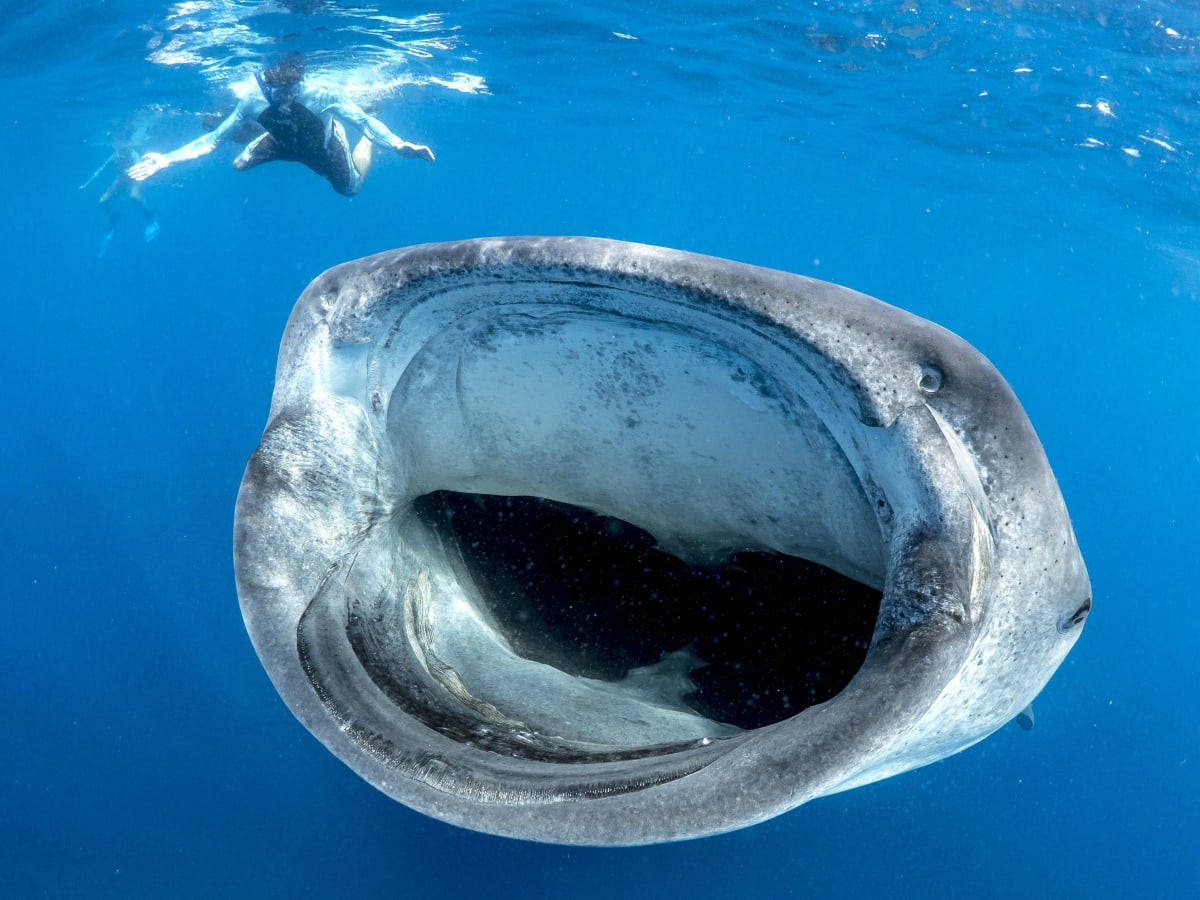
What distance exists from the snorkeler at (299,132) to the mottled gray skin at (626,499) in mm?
12371

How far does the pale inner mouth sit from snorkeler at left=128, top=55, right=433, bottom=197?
12.2m

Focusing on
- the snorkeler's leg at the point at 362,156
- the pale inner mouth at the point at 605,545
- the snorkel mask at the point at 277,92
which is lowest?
the snorkeler's leg at the point at 362,156

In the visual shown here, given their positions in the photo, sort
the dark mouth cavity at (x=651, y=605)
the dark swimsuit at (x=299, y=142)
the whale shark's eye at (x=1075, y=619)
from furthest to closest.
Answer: the dark swimsuit at (x=299, y=142), the dark mouth cavity at (x=651, y=605), the whale shark's eye at (x=1075, y=619)

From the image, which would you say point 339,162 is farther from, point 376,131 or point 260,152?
point 260,152

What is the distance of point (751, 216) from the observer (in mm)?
45562

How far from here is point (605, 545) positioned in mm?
2607

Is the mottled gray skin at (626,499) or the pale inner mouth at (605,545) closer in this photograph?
the mottled gray skin at (626,499)

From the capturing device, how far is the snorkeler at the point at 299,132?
46.8 feet

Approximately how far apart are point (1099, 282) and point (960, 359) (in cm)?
4067

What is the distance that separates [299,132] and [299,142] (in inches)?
7.3

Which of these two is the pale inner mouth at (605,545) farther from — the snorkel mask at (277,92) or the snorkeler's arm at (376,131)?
the snorkel mask at (277,92)

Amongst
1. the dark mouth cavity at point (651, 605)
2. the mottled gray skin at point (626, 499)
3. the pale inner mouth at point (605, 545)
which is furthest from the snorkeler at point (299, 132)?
the mottled gray skin at point (626, 499)

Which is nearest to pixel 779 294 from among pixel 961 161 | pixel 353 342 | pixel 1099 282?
pixel 353 342

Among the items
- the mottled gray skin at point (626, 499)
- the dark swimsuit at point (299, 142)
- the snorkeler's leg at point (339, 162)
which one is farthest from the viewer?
the snorkeler's leg at point (339, 162)
